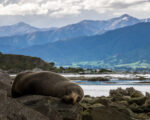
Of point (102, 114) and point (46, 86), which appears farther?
point (102, 114)

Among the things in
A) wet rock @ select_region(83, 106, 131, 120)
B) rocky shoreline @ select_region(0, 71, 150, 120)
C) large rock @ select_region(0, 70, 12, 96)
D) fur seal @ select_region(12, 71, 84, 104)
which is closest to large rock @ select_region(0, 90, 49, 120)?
rocky shoreline @ select_region(0, 71, 150, 120)

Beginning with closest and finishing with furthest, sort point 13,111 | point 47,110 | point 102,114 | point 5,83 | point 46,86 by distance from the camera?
point 13,111
point 47,110
point 46,86
point 102,114
point 5,83

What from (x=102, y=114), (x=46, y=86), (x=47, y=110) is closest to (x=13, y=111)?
(x=47, y=110)

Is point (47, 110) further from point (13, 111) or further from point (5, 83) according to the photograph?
point (5, 83)

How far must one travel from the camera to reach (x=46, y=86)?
411 inches

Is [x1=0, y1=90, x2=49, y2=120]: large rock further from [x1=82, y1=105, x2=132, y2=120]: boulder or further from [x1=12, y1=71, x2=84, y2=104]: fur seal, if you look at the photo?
[x1=82, y1=105, x2=132, y2=120]: boulder

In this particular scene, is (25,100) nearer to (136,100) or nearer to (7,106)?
(7,106)

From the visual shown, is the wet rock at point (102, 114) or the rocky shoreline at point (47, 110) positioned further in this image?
the wet rock at point (102, 114)

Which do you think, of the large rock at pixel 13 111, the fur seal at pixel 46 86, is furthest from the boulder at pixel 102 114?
the large rock at pixel 13 111

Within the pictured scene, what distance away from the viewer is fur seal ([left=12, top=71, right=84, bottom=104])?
1004cm

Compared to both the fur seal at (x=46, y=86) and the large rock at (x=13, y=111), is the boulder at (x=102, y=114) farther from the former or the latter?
the large rock at (x=13, y=111)

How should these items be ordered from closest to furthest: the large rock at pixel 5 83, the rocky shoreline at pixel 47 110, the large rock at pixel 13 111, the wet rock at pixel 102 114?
the large rock at pixel 13 111, the rocky shoreline at pixel 47 110, the wet rock at pixel 102 114, the large rock at pixel 5 83

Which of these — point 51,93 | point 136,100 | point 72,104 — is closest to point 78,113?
point 72,104

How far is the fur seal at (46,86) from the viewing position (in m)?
10.0
